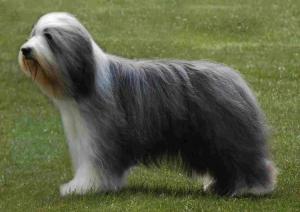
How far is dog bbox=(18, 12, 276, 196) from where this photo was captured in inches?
366

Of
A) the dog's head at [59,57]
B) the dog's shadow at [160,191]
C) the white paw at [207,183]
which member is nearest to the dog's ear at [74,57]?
the dog's head at [59,57]

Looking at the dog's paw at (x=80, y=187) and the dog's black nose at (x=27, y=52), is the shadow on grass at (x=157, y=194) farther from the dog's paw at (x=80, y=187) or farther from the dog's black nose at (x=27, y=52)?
the dog's black nose at (x=27, y=52)

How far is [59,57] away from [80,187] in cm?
147

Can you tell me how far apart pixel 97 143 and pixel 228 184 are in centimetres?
154

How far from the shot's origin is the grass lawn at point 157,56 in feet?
31.7

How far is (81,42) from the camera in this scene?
929cm

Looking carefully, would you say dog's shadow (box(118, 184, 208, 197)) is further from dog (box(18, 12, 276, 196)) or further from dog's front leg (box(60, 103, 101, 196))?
dog's front leg (box(60, 103, 101, 196))

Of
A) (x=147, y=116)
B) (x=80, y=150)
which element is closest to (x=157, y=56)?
(x=147, y=116)

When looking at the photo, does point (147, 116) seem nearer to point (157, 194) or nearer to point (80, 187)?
point (157, 194)

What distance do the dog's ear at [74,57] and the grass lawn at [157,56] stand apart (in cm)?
121

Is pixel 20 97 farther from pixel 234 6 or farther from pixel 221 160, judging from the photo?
pixel 234 6

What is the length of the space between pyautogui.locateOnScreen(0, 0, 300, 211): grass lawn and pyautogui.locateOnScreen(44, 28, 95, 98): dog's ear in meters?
1.21

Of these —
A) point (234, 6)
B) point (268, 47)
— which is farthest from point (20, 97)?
point (234, 6)

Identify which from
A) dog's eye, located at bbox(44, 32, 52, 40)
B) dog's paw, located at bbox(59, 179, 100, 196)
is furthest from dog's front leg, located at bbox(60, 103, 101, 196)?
dog's eye, located at bbox(44, 32, 52, 40)
